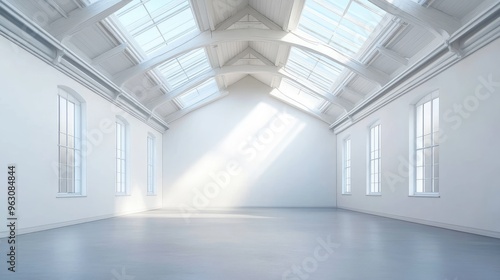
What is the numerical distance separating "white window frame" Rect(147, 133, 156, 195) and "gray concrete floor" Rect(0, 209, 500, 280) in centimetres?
1809

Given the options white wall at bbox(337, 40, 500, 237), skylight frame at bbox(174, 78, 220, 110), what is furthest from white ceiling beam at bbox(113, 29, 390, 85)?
skylight frame at bbox(174, 78, 220, 110)

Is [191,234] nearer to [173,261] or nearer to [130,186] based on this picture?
[173,261]

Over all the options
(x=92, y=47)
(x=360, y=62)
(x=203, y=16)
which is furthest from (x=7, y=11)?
(x=360, y=62)

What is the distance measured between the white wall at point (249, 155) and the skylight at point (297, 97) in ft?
2.47

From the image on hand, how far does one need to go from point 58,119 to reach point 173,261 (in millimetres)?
10181

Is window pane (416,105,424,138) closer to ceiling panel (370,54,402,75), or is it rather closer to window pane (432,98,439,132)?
window pane (432,98,439,132)

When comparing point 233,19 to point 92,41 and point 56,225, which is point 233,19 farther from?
point 56,225

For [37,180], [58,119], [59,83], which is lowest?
[37,180]

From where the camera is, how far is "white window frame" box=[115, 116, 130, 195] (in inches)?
906

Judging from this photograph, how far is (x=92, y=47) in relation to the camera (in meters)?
17.0

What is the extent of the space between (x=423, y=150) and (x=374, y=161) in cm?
682

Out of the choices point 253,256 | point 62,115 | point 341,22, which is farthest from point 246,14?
point 253,256

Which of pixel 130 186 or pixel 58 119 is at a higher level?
pixel 58 119

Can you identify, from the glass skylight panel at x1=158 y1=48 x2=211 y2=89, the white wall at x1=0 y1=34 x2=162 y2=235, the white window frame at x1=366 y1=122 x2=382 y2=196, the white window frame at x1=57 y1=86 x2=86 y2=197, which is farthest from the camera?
the glass skylight panel at x1=158 y1=48 x2=211 y2=89
